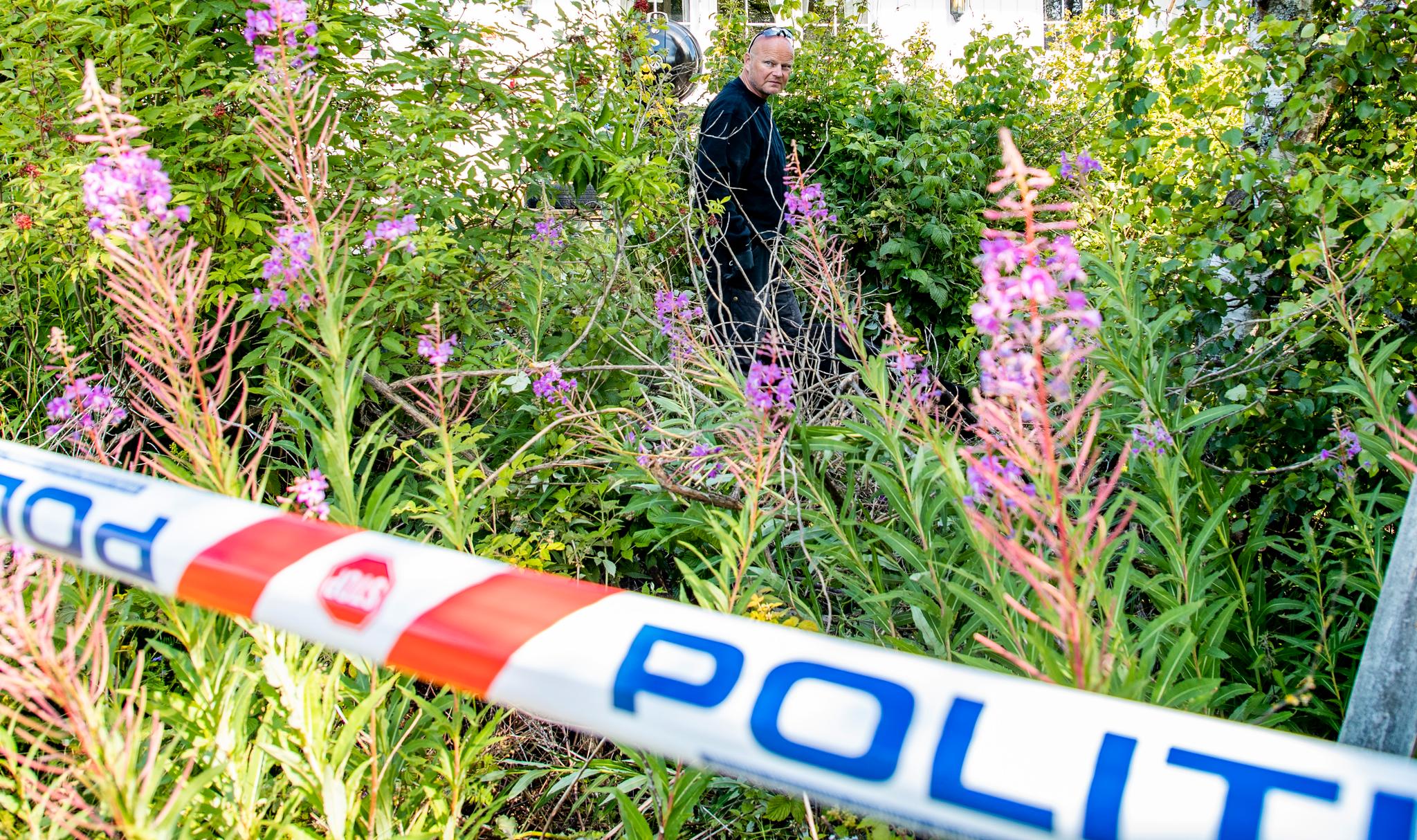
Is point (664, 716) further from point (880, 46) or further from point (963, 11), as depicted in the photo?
point (963, 11)

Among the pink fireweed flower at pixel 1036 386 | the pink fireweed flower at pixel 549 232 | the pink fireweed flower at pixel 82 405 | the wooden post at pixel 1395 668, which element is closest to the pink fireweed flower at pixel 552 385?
the pink fireweed flower at pixel 549 232

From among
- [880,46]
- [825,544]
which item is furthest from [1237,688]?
[880,46]

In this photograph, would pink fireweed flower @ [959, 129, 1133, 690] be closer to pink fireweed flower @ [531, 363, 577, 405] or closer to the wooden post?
the wooden post

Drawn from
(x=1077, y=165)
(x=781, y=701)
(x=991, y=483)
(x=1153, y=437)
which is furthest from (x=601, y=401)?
(x=781, y=701)

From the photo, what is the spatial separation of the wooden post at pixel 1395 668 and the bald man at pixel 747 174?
135 inches

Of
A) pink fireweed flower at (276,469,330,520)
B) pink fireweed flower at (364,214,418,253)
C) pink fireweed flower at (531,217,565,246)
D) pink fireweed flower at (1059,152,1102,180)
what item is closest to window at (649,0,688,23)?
pink fireweed flower at (531,217,565,246)

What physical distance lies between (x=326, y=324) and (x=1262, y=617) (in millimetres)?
2119

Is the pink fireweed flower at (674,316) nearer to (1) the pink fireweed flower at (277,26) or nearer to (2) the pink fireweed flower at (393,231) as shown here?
(2) the pink fireweed flower at (393,231)

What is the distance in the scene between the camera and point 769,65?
183 inches

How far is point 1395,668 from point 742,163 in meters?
3.93

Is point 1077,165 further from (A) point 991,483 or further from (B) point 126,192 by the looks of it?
(B) point 126,192

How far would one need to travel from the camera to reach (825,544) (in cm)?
225

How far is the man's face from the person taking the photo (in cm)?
462

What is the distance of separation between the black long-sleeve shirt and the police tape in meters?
3.51
